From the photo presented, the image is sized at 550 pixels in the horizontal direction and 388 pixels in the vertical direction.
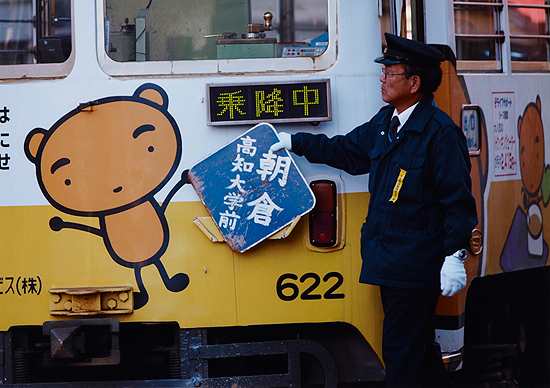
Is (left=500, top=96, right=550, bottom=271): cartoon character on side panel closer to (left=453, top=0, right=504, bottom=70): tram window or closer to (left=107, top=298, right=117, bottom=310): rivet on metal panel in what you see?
(left=453, top=0, right=504, bottom=70): tram window

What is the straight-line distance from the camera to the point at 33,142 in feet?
9.06

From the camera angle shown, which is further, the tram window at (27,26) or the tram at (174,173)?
the tram window at (27,26)

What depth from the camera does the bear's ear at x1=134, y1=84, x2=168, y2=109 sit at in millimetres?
2752

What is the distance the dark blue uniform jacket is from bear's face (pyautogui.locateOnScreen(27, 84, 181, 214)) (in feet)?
3.21

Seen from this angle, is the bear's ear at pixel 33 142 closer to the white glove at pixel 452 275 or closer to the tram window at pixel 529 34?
the white glove at pixel 452 275

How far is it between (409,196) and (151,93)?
4.05 ft

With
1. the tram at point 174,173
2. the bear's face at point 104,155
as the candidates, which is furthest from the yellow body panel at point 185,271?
the bear's face at point 104,155

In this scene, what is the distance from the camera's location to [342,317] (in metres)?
2.82

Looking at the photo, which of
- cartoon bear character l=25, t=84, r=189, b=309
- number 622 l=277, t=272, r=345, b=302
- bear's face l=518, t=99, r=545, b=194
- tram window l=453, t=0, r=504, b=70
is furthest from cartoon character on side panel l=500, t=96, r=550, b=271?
cartoon bear character l=25, t=84, r=189, b=309

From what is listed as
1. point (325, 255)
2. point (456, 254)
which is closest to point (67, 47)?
point (325, 255)

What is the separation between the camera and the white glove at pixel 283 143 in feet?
9.02

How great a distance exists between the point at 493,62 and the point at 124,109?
1857mm

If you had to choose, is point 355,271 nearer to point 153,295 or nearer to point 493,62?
point 153,295

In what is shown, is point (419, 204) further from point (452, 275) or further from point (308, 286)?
point (308, 286)
